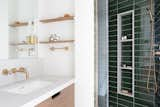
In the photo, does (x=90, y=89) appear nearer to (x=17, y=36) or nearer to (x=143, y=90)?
(x=143, y=90)

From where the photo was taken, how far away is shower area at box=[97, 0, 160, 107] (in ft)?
5.25

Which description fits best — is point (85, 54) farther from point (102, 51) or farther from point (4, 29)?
point (4, 29)

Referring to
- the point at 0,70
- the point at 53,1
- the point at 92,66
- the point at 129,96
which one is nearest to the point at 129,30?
the point at 92,66

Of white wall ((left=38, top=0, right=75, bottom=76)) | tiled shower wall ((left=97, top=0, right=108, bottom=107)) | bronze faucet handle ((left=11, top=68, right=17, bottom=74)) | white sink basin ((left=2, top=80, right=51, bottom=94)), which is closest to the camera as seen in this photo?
white sink basin ((left=2, top=80, right=51, bottom=94))

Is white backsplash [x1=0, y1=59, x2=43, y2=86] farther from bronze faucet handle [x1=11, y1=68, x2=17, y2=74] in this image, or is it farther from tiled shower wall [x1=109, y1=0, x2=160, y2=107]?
tiled shower wall [x1=109, y1=0, x2=160, y2=107]

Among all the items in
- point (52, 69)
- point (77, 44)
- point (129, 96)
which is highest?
point (77, 44)

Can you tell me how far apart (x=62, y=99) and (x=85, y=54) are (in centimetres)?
68

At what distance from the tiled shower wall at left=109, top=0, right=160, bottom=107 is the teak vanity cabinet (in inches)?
21.8

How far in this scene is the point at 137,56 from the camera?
1.79m

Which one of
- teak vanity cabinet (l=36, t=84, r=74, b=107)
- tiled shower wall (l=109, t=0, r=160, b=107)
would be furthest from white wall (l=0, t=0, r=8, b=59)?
tiled shower wall (l=109, t=0, r=160, b=107)

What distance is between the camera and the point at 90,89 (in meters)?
1.99

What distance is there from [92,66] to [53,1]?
127 cm

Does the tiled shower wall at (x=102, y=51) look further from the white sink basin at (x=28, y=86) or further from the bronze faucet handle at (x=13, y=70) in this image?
the bronze faucet handle at (x=13, y=70)

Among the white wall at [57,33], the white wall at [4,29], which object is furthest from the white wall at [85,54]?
the white wall at [4,29]
